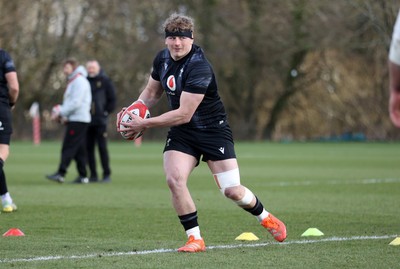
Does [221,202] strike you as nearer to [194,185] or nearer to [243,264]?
[194,185]

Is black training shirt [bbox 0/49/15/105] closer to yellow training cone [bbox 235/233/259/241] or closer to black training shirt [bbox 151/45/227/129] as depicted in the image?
black training shirt [bbox 151/45/227/129]

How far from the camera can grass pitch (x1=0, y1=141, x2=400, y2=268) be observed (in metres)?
7.48

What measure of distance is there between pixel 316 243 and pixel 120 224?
2.67 meters

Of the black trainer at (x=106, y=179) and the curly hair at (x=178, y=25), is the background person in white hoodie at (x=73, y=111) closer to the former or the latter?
the black trainer at (x=106, y=179)

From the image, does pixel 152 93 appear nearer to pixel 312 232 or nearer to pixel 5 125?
pixel 312 232

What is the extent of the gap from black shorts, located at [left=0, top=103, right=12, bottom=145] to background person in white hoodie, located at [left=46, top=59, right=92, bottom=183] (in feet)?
17.7

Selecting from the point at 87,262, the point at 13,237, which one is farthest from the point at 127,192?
the point at 87,262

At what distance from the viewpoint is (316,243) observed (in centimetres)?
847

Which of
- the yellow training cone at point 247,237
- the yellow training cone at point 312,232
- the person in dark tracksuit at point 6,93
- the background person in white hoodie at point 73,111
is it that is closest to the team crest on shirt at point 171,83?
the yellow training cone at point 247,237

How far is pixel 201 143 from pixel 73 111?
8814mm

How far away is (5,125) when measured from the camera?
11016 mm

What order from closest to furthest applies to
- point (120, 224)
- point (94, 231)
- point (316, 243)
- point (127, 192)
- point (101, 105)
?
point (316, 243)
point (94, 231)
point (120, 224)
point (127, 192)
point (101, 105)

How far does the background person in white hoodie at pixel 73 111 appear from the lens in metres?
16.6

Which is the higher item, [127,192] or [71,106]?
[71,106]
